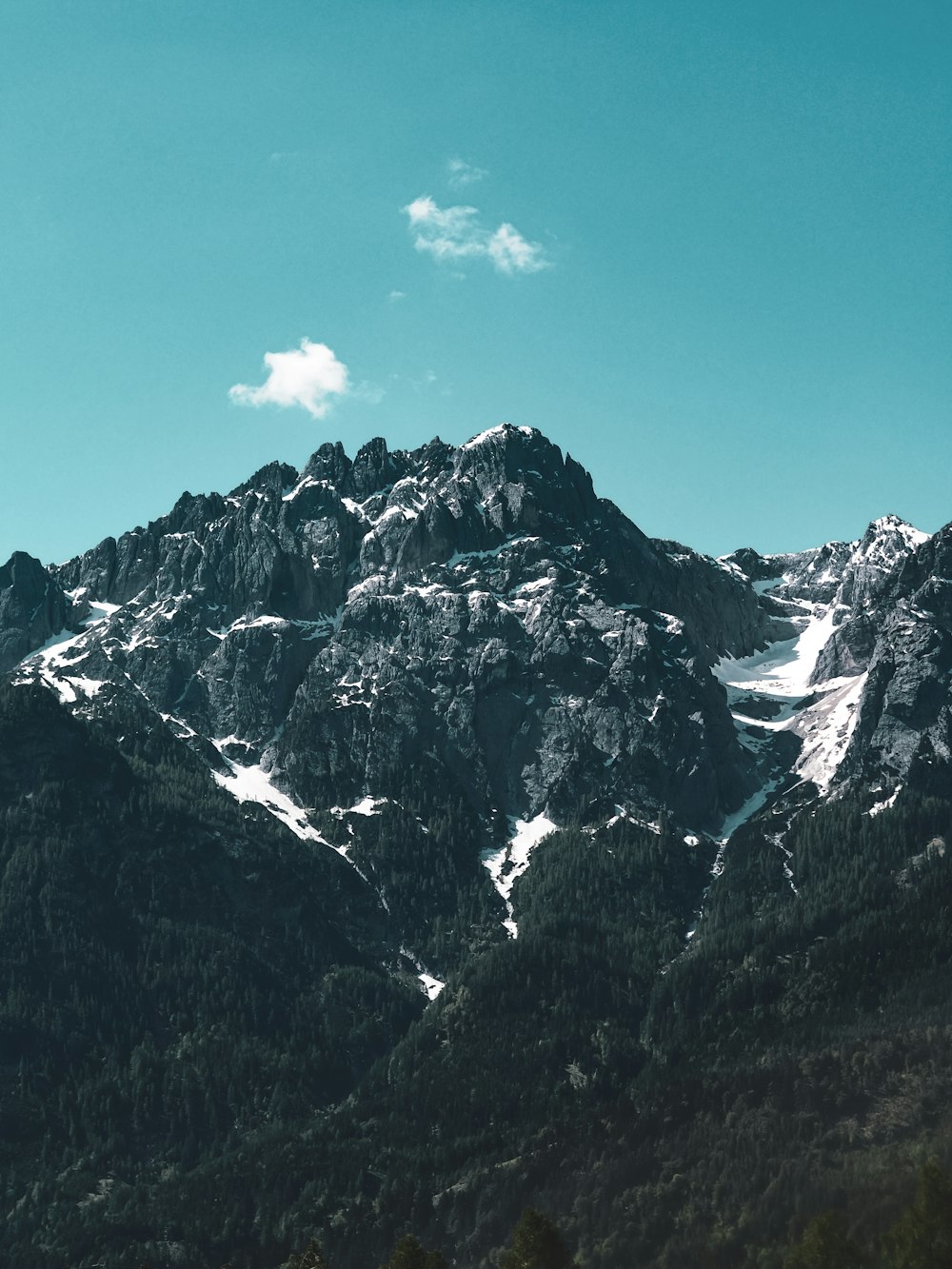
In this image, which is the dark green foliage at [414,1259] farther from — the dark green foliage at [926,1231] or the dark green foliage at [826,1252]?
the dark green foliage at [926,1231]

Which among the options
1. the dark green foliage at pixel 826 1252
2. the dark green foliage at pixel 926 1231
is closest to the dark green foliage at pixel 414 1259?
the dark green foliage at pixel 826 1252

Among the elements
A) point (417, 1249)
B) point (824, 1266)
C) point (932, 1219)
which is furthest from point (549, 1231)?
point (932, 1219)

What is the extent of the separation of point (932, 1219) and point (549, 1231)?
154ft

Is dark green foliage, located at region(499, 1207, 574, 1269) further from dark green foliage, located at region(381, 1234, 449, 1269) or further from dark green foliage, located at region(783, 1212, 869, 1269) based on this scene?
dark green foliage, located at region(783, 1212, 869, 1269)

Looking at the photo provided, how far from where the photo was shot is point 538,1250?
19500cm

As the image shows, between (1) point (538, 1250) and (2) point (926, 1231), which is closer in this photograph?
(2) point (926, 1231)

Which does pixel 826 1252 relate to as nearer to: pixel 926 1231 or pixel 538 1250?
pixel 926 1231

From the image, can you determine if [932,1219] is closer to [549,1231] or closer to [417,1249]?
[549,1231]

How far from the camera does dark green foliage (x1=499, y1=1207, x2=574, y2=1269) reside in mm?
193375

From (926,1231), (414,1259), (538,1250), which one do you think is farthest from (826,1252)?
(414,1259)

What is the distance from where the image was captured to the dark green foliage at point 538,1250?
634 feet

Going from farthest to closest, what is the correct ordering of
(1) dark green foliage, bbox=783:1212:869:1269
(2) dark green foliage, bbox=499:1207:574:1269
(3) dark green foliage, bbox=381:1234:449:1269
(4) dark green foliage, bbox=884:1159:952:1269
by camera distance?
(2) dark green foliage, bbox=499:1207:574:1269 < (3) dark green foliage, bbox=381:1234:449:1269 < (1) dark green foliage, bbox=783:1212:869:1269 < (4) dark green foliage, bbox=884:1159:952:1269

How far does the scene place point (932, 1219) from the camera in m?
181

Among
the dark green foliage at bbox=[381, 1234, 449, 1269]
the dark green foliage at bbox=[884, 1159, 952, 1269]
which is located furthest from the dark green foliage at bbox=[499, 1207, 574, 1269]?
the dark green foliage at bbox=[884, 1159, 952, 1269]
